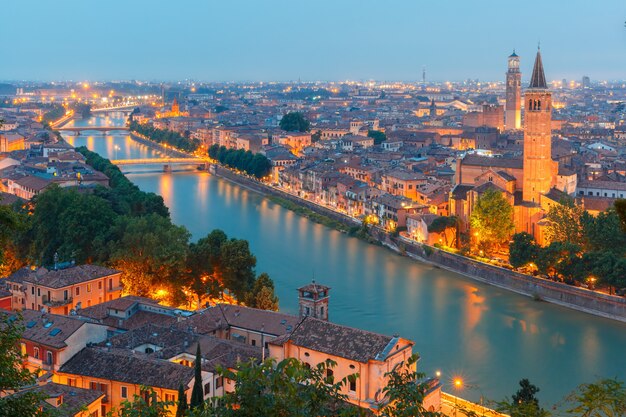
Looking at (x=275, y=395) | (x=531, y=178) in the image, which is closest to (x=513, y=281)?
(x=531, y=178)

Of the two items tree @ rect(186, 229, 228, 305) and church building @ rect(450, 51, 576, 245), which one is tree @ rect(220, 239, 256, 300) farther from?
church building @ rect(450, 51, 576, 245)

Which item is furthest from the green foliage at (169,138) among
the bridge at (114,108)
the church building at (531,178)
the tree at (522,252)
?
the bridge at (114,108)

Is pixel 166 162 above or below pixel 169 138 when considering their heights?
below

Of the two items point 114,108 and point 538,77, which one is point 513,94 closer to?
point 538,77

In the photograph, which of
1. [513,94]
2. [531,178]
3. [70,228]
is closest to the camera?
[70,228]

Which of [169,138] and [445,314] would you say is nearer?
[445,314]

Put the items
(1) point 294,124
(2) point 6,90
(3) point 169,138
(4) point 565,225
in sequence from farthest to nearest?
(2) point 6,90 < (1) point 294,124 < (3) point 169,138 < (4) point 565,225

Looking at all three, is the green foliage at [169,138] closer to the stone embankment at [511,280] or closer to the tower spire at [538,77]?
the stone embankment at [511,280]

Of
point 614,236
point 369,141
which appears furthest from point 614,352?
point 369,141

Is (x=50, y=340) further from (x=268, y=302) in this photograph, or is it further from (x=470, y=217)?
(x=470, y=217)
